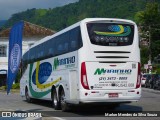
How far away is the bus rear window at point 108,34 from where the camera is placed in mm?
17203

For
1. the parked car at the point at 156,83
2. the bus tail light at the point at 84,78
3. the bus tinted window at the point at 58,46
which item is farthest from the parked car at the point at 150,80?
the bus tail light at the point at 84,78

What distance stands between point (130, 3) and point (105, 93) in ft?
335

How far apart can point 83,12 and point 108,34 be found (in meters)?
117

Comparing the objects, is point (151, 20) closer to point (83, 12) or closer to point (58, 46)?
point (83, 12)

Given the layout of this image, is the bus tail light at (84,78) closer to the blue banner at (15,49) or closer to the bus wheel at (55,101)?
the blue banner at (15,49)

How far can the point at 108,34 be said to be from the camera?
17234mm

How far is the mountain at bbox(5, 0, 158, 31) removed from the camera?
374 ft

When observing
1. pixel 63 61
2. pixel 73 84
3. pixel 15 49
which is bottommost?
pixel 73 84

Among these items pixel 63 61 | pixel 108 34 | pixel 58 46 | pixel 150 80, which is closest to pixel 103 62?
pixel 108 34

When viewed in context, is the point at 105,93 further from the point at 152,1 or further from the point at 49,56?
the point at 152,1

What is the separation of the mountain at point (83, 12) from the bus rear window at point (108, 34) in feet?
288

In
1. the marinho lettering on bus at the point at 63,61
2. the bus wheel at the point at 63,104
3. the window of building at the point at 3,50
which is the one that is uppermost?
the window of building at the point at 3,50

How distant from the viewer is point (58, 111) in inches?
755

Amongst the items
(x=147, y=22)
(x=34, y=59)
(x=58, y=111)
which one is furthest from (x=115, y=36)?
(x=147, y=22)
